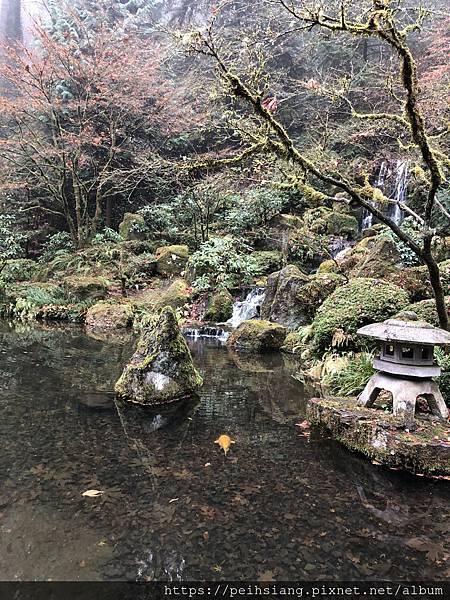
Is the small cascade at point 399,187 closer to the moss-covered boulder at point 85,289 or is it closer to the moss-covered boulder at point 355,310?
the moss-covered boulder at point 355,310

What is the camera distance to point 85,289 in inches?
599

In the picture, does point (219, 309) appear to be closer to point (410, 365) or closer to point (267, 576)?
point (410, 365)

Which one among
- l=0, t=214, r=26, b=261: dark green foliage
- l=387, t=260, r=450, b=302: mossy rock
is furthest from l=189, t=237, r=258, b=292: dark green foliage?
l=0, t=214, r=26, b=261: dark green foliage

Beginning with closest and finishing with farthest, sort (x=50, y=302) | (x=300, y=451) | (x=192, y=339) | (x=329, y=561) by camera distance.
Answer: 1. (x=329, y=561)
2. (x=300, y=451)
3. (x=192, y=339)
4. (x=50, y=302)

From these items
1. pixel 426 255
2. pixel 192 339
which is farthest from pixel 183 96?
pixel 426 255

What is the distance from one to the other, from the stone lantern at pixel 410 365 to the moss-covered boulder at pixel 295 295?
5.83m

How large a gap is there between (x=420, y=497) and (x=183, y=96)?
20.2 m

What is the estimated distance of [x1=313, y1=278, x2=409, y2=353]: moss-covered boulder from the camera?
6.66m

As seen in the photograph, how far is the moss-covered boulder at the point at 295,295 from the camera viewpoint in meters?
10.2

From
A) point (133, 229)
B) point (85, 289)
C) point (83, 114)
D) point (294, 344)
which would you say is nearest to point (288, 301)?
point (294, 344)

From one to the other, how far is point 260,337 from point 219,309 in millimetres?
3715

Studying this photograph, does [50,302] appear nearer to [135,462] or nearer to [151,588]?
[135,462]

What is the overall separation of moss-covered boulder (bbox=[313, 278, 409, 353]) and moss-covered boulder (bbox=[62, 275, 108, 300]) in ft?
33.1

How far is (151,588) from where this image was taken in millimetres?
2398
